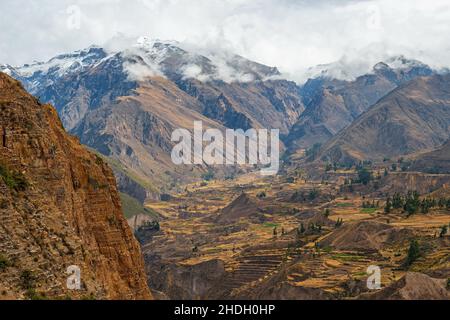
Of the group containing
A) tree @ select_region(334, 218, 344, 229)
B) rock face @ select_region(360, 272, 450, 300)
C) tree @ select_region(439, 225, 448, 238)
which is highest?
tree @ select_region(439, 225, 448, 238)

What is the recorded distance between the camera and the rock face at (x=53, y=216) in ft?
136

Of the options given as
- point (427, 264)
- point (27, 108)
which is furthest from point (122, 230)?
point (427, 264)

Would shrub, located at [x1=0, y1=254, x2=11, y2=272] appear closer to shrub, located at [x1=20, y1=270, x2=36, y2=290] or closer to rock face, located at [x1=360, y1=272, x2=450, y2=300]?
shrub, located at [x1=20, y1=270, x2=36, y2=290]

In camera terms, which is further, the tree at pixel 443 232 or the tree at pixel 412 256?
the tree at pixel 443 232

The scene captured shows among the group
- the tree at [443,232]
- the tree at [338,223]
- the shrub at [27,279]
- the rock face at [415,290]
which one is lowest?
the rock face at [415,290]

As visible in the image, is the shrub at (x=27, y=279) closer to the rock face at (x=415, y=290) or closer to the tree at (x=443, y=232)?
the rock face at (x=415, y=290)

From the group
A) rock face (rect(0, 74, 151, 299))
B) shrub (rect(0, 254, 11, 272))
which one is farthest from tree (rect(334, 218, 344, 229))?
shrub (rect(0, 254, 11, 272))

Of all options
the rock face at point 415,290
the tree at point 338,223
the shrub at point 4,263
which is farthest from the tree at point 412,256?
the shrub at point 4,263

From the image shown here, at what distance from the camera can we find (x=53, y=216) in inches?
1805

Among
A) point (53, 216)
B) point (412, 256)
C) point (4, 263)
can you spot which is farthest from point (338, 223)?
point (4, 263)

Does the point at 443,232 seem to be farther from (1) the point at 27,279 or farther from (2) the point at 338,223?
(1) the point at 27,279

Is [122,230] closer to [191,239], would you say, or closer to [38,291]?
[38,291]

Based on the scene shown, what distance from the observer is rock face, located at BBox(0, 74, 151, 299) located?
4156 centimetres
